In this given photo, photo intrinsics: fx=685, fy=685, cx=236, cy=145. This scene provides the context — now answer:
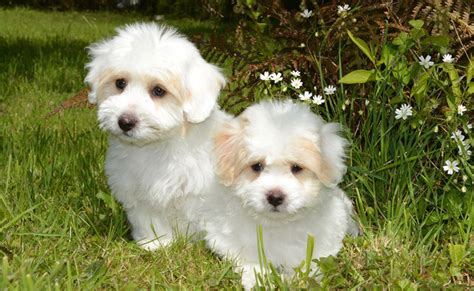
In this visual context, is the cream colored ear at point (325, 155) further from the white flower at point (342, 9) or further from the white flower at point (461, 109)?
the white flower at point (342, 9)

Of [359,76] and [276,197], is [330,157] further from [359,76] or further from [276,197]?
[359,76]

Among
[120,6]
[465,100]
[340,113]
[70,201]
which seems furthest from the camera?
[120,6]

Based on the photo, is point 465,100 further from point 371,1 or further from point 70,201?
point 70,201

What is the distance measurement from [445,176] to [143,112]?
1676 millimetres

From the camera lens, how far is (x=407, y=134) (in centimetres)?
375

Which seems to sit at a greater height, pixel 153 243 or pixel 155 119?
pixel 155 119

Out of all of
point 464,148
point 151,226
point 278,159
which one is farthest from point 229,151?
point 464,148

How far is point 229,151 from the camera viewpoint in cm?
332

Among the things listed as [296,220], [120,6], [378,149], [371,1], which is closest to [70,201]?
[296,220]

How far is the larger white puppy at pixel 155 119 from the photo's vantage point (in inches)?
135

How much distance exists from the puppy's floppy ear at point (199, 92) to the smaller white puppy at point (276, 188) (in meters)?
0.19

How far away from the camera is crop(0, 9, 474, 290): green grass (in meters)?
3.34

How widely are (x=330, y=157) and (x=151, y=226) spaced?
1092mm

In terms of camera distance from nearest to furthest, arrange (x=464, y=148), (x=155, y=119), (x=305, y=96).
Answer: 1. (x=155, y=119)
2. (x=464, y=148)
3. (x=305, y=96)
